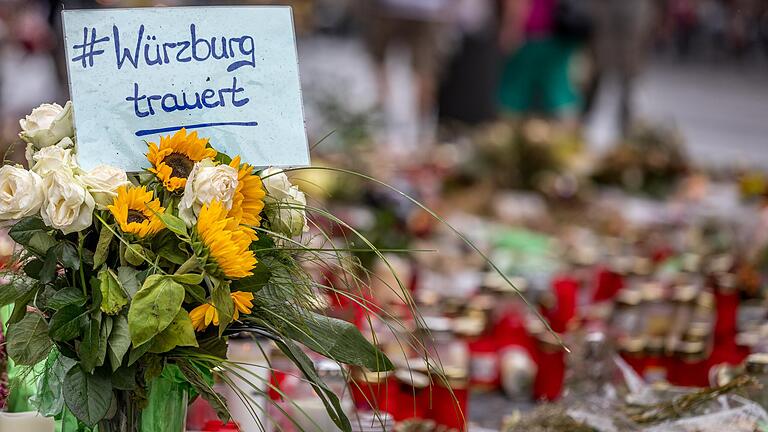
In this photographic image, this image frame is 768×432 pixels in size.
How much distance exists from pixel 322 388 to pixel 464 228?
2.94m

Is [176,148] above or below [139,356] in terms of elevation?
above

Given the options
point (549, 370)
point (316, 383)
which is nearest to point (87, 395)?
point (316, 383)

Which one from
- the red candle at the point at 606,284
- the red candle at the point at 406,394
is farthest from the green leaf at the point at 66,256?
the red candle at the point at 606,284

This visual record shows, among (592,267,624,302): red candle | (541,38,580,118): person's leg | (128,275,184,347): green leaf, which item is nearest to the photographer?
(128,275,184,347): green leaf

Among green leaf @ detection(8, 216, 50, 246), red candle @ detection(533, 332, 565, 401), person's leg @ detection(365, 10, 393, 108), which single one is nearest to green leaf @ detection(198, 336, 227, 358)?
green leaf @ detection(8, 216, 50, 246)

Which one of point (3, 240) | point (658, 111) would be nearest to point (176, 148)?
point (3, 240)

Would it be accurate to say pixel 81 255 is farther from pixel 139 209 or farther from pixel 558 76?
pixel 558 76

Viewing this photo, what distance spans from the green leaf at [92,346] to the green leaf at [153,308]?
49mm

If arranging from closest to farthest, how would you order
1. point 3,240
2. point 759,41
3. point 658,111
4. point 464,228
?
point 3,240 → point 464,228 → point 658,111 → point 759,41

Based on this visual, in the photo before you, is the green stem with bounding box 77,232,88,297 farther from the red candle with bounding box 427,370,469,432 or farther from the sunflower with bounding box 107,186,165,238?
the red candle with bounding box 427,370,469,432

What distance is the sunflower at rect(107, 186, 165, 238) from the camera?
120 cm

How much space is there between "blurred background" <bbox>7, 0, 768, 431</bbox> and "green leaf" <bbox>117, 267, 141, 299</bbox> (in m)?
0.26

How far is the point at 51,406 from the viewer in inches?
49.3

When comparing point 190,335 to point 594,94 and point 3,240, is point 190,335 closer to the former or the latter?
point 3,240
